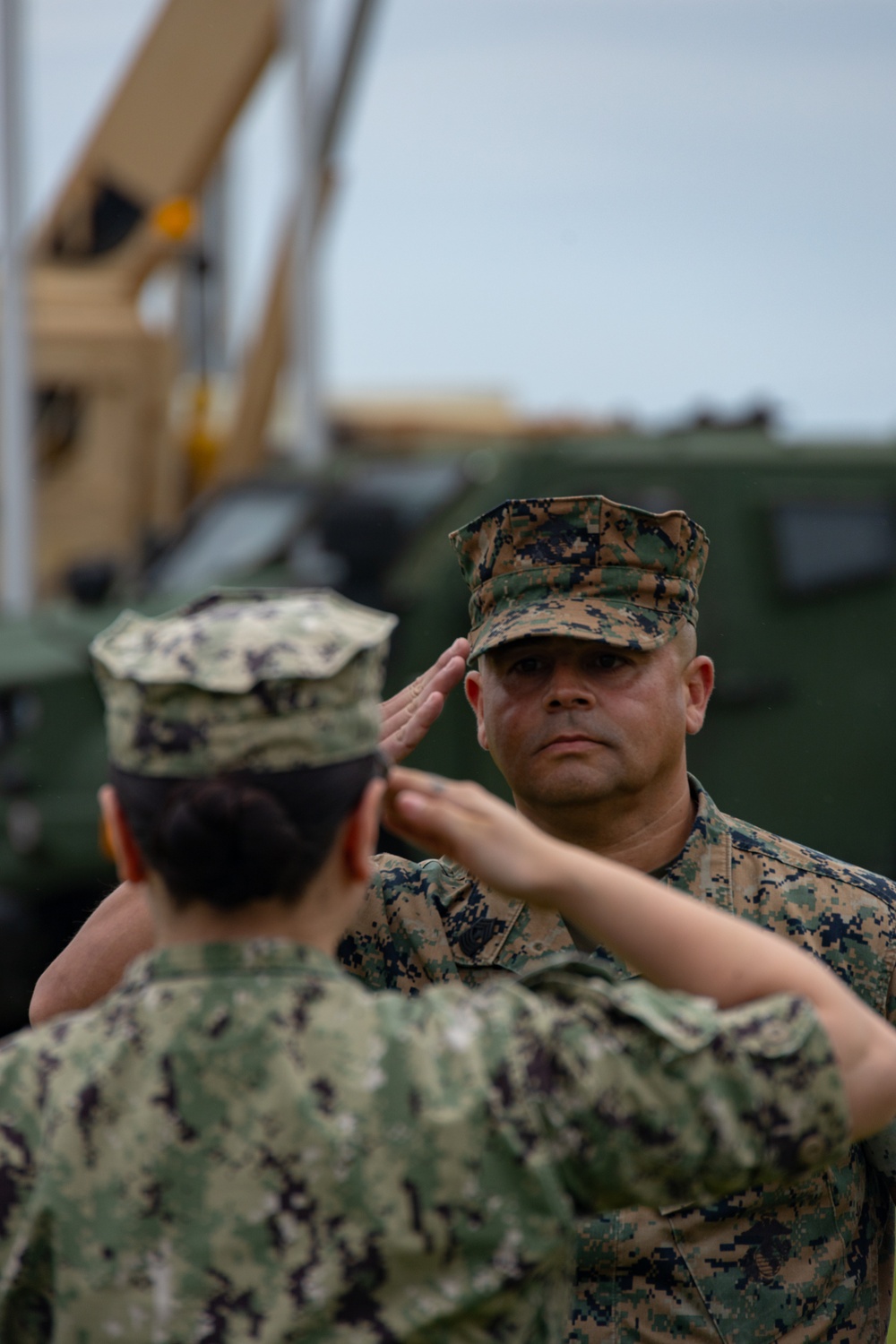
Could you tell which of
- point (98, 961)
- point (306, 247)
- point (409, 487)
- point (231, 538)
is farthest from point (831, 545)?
point (98, 961)

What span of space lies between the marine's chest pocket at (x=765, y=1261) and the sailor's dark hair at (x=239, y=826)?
86 cm

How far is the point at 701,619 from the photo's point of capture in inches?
255

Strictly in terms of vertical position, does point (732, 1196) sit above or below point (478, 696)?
below

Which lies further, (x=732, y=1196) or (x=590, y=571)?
(x=590, y=571)

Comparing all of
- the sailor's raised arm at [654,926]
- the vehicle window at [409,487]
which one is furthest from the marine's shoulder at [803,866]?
the vehicle window at [409,487]

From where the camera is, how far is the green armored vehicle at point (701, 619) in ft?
20.1

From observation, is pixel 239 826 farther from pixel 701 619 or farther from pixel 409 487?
pixel 409 487

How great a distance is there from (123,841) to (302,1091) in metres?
0.26

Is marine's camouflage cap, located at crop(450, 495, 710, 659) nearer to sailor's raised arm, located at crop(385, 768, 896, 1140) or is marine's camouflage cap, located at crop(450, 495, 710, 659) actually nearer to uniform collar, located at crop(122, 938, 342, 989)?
sailor's raised arm, located at crop(385, 768, 896, 1140)

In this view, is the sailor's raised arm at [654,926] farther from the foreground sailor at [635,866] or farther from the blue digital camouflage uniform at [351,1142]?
the foreground sailor at [635,866]

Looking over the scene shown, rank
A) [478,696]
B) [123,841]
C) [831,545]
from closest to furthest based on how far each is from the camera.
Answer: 1. [123,841]
2. [478,696]
3. [831,545]

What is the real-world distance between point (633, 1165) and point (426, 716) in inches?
27.5

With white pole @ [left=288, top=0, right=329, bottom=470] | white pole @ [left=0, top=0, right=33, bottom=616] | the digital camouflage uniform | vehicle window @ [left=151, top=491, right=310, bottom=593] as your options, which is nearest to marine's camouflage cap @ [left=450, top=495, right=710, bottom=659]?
the digital camouflage uniform

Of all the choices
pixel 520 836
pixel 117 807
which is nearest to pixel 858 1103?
pixel 520 836
